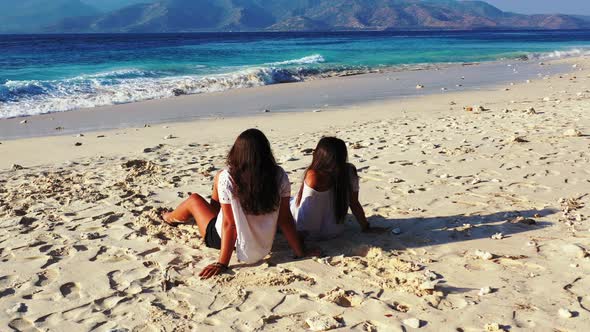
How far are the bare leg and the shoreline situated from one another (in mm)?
6188

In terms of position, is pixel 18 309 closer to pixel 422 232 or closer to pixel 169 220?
pixel 169 220

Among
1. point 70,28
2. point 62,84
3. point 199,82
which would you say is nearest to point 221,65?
point 199,82

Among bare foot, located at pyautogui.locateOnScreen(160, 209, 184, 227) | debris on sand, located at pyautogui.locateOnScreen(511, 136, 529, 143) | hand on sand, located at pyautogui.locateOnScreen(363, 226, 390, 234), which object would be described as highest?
debris on sand, located at pyautogui.locateOnScreen(511, 136, 529, 143)

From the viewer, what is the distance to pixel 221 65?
26.9 metres

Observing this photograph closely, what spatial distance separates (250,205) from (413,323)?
137 cm

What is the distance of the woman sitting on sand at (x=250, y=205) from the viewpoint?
3709 millimetres

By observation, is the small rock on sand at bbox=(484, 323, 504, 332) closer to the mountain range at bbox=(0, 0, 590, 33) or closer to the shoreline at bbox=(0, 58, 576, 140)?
the shoreline at bbox=(0, 58, 576, 140)

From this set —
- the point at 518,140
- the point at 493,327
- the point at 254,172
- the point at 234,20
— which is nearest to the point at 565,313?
the point at 493,327

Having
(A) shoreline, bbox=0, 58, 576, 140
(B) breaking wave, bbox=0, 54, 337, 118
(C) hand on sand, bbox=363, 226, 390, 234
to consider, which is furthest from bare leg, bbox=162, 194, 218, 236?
(B) breaking wave, bbox=0, 54, 337, 118

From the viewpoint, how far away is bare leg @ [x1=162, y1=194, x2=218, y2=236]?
172 inches

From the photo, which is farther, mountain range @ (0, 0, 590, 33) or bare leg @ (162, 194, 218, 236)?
mountain range @ (0, 0, 590, 33)

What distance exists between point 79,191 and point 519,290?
174 inches

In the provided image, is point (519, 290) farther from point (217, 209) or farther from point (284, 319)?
point (217, 209)

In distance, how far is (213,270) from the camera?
3.80m
